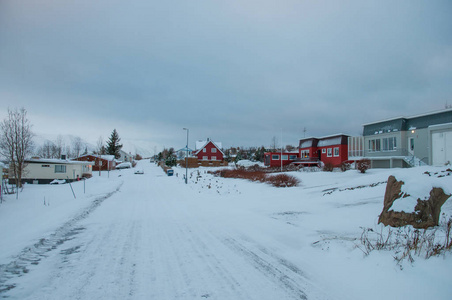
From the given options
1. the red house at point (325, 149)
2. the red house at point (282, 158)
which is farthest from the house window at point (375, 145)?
the red house at point (282, 158)

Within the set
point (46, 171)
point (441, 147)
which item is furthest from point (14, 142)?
point (441, 147)

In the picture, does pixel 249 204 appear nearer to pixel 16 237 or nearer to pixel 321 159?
pixel 16 237

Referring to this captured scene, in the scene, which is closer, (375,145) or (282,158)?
(375,145)

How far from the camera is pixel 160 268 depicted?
176 inches

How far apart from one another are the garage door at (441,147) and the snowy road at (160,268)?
66.8ft

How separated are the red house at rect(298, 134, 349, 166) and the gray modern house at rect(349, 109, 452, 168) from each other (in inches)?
125

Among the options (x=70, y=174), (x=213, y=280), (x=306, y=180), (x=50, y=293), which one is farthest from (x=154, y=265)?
(x=70, y=174)

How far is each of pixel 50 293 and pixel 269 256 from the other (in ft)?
13.1

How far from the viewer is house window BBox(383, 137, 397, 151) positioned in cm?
2716

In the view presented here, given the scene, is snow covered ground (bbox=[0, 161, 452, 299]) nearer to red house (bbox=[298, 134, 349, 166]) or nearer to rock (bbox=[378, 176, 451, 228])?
rock (bbox=[378, 176, 451, 228])

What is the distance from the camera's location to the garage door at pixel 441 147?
59.1 ft

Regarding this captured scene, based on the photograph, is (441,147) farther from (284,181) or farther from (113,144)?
(113,144)

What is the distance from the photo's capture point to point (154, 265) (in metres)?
4.60

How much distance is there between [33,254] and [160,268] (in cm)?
317
